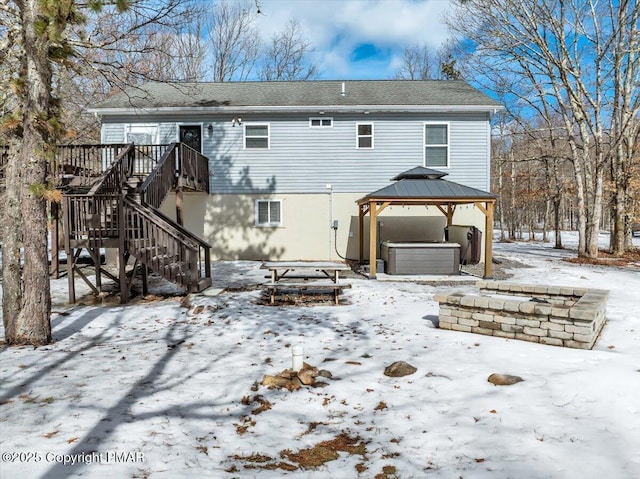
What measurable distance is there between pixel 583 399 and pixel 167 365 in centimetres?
423

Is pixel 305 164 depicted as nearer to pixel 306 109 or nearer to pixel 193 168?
pixel 306 109

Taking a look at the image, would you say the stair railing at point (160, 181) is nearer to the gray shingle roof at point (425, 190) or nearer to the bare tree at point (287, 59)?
the gray shingle roof at point (425, 190)

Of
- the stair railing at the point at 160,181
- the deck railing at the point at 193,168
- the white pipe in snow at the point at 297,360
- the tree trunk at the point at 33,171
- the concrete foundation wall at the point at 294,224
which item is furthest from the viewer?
the concrete foundation wall at the point at 294,224

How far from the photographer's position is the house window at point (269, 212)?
1431 centimetres

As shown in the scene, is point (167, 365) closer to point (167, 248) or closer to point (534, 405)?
point (534, 405)

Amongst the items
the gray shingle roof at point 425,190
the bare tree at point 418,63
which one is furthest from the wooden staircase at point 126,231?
the bare tree at point 418,63

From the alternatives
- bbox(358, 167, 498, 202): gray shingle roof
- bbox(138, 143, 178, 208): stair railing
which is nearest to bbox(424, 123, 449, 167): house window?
bbox(358, 167, 498, 202): gray shingle roof

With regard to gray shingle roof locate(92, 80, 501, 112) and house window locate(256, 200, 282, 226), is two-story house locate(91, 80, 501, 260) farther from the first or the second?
gray shingle roof locate(92, 80, 501, 112)

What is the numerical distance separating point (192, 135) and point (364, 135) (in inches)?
244

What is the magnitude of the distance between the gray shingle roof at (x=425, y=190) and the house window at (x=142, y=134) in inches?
322

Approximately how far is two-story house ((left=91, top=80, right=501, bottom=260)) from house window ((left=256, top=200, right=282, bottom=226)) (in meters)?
0.04

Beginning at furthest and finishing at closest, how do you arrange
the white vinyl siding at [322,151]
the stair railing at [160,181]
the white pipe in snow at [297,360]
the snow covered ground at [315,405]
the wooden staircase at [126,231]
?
the white vinyl siding at [322,151] < the stair railing at [160,181] < the wooden staircase at [126,231] < the white pipe in snow at [297,360] < the snow covered ground at [315,405]

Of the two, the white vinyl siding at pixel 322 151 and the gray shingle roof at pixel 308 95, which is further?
the white vinyl siding at pixel 322 151

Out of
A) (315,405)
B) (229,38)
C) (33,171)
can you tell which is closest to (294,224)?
(33,171)
